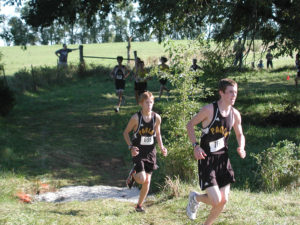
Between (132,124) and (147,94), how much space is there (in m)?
0.47

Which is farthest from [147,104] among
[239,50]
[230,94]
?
[239,50]

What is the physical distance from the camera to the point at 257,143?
9.48 metres

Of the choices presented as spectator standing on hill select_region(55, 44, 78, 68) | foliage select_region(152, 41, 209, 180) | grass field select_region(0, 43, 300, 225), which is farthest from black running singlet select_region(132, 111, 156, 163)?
spectator standing on hill select_region(55, 44, 78, 68)

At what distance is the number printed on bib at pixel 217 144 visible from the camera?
4.04 m

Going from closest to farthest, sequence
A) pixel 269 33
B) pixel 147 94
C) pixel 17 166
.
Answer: pixel 147 94
pixel 17 166
pixel 269 33

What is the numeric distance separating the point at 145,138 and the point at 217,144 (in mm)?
1172

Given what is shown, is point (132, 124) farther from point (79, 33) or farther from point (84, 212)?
point (79, 33)

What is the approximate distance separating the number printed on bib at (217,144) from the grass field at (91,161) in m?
1.11

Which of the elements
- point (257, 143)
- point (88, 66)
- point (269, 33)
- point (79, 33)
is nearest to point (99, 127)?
point (257, 143)

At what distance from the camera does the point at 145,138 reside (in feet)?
15.9

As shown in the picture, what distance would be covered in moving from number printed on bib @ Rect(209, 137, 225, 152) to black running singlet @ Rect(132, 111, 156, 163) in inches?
42.2

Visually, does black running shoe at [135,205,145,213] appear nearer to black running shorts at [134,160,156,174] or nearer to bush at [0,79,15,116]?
black running shorts at [134,160,156,174]

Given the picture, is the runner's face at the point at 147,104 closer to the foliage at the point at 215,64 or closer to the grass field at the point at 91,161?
the grass field at the point at 91,161

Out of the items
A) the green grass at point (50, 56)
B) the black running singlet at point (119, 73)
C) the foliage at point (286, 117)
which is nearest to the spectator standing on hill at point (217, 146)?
the foliage at point (286, 117)
